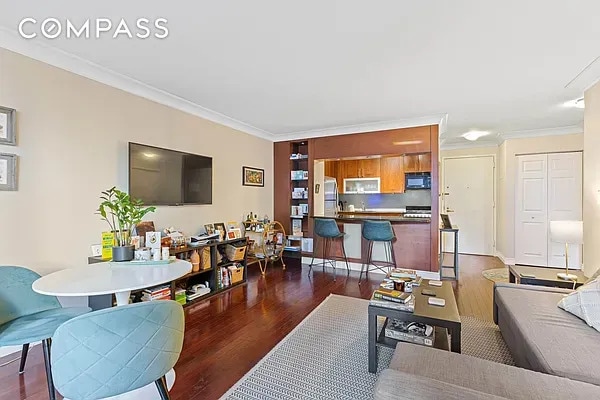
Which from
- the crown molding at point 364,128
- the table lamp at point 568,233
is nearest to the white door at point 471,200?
the crown molding at point 364,128

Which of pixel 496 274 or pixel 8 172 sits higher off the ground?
pixel 8 172

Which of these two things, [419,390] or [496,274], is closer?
[419,390]

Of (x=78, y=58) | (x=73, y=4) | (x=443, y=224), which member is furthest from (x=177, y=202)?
(x=443, y=224)

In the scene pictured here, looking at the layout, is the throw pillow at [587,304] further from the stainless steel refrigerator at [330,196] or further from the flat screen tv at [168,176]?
the stainless steel refrigerator at [330,196]

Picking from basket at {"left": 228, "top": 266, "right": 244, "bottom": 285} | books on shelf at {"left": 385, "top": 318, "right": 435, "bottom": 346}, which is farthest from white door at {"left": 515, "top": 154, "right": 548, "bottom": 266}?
basket at {"left": 228, "top": 266, "right": 244, "bottom": 285}

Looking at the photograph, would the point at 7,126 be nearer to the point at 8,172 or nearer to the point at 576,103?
the point at 8,172

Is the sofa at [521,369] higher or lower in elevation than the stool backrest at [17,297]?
lower

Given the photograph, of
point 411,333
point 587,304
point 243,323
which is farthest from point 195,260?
point 587,304

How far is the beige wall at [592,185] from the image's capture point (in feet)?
9.44

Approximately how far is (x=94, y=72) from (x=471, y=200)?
6726 mm

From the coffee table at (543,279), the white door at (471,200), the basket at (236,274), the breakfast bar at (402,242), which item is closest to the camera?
the coffee table at (543,279)

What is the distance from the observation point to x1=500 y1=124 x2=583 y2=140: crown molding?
498cm

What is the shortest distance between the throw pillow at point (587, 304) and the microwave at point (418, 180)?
156 inches

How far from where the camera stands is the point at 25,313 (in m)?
1.92
